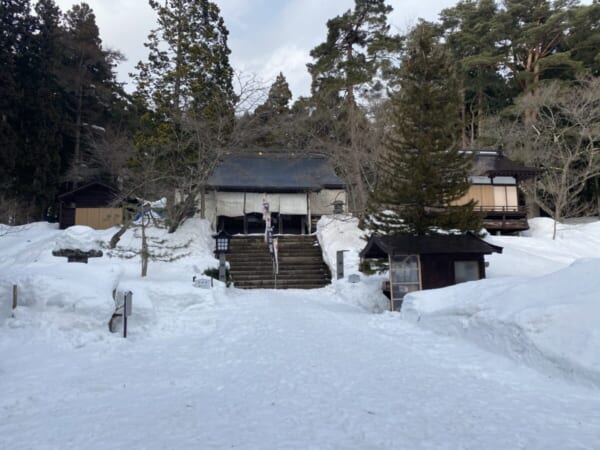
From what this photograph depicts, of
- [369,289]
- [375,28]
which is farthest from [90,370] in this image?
[375,28]

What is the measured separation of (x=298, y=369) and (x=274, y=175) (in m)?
19.3

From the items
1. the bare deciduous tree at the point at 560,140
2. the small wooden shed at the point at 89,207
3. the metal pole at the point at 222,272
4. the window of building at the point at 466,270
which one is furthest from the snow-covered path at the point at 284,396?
the bare deciduous tree at the point at 560,140

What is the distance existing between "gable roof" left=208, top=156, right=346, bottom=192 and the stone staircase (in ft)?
11.5

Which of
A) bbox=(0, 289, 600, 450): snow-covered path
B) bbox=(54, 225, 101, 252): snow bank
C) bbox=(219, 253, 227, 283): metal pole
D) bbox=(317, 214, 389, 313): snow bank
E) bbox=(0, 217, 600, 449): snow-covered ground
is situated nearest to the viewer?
bbox=(0, 289, 600, 450): snow-covered path

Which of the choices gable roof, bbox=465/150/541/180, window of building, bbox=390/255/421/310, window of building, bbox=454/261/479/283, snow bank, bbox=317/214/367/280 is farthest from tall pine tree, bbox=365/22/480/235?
gable roof, bbox=465/150/541/180

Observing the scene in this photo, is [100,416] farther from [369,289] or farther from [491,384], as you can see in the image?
[369,289]

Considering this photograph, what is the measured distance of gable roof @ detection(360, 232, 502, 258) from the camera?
10.6 meters

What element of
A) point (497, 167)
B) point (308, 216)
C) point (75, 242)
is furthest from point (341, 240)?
point (497, 167)

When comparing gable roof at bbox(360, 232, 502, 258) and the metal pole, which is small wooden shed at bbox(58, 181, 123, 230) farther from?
gable roof at bbox(360, 232, 502, 258)

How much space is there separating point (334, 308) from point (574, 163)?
79.8 ft

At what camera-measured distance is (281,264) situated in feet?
57.4

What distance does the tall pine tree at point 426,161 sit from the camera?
40.7ft

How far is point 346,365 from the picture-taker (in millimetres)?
5504

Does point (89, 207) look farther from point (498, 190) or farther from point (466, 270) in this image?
point (498, 190)
